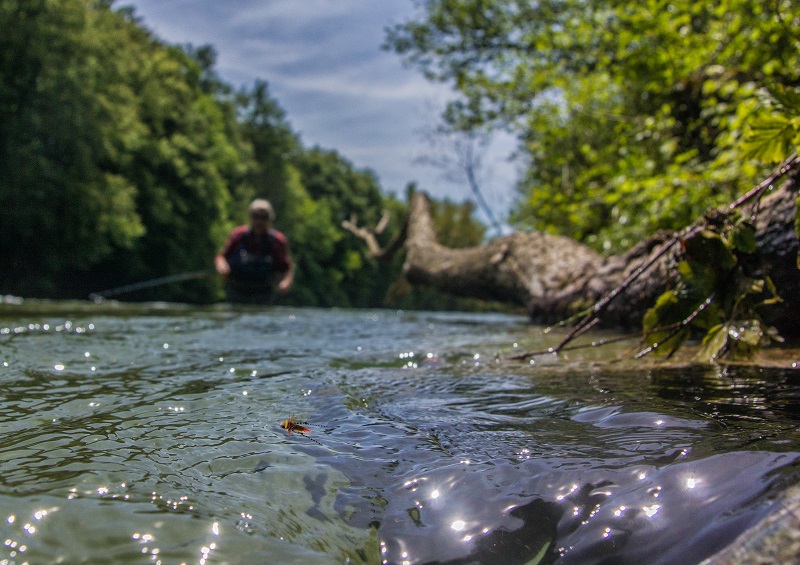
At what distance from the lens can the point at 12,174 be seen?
23.6 metres

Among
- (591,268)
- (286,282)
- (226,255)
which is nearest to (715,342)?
(591,268)

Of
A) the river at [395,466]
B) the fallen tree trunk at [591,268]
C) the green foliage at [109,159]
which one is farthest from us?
the green foliage at [109,159]

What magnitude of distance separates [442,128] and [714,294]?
471 inches

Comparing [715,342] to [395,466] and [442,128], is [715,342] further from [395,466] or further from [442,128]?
[442,128]

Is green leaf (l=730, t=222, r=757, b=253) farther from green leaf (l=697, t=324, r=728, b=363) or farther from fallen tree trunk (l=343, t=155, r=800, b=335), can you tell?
green leaf (l=697, t=324, r=728, b=363)

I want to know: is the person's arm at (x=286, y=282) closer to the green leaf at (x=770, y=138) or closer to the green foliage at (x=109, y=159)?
the green leaf at (x=770, y=138)

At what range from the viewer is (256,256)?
1144 cm

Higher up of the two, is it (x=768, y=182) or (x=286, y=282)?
(x=768, y=182)

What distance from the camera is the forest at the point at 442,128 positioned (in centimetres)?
549

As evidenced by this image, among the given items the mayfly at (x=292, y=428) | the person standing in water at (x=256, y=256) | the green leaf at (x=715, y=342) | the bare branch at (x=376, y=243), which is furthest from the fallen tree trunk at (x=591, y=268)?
the person standing in water at (x=256, y=256)

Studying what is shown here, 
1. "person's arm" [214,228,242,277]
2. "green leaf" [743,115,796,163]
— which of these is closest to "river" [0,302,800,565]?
"green leaf" [743,115,796,163]

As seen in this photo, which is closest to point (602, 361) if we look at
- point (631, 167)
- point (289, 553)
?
point (289, 553)

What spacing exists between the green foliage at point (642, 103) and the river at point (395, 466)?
4.16ft

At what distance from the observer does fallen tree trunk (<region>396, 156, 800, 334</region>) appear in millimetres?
3232
